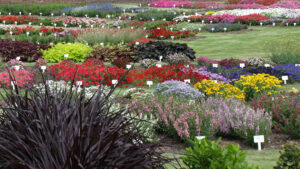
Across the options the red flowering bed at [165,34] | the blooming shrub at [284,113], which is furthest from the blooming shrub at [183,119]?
the red flowering bed at [165,34]

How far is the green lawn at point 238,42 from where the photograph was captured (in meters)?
16.8

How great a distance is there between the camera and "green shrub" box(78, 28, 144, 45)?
1859 centimetres

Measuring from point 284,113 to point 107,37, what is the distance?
40.7 ft

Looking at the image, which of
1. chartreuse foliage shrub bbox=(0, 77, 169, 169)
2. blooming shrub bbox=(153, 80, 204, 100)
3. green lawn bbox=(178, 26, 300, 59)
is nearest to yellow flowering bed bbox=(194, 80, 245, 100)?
blooming shrub bbox=(153, 80, 204, 100)

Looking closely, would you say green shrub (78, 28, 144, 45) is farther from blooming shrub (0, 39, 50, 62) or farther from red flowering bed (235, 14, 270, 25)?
red flowering bed (235, 14, 270, 25)

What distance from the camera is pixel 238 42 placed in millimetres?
19422

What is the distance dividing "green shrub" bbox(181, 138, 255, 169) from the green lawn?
1203 centimetres

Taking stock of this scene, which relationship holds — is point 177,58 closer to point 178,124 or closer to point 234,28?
point 178,124

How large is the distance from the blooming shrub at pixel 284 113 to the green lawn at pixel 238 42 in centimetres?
767

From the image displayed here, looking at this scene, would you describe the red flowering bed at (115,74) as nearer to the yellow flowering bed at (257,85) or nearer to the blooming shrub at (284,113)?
the yellow flowering bed at (257,85)

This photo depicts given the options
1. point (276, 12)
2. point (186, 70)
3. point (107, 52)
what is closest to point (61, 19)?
point (107, 52)

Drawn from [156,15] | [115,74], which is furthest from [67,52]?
[156,15]

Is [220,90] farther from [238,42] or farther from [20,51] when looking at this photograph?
[238,42]

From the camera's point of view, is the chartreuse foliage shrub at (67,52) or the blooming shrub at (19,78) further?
the chartreuse foliage shrub at (67,52)
